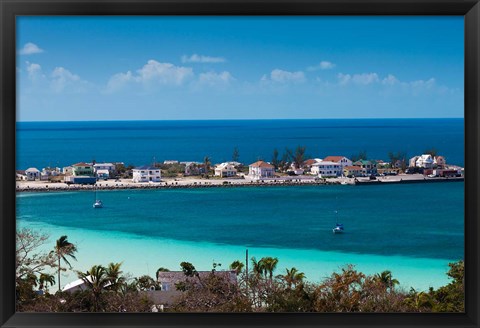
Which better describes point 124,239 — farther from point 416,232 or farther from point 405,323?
point 405,323

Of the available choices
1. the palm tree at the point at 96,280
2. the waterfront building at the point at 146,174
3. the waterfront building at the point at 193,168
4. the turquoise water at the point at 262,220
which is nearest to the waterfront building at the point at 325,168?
the turquoise water at the point at 262,220

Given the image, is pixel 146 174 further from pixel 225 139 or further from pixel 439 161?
pixel 439 161

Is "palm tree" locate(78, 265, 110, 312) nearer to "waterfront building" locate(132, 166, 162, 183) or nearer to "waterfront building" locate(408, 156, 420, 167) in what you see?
"waterfront building" locate(132, 166, 162, 183)

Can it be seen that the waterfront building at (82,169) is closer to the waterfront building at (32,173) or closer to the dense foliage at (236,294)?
the waterfront building at (32,173)

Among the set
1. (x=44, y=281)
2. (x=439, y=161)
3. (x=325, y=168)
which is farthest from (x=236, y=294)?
(x=439, y=161)

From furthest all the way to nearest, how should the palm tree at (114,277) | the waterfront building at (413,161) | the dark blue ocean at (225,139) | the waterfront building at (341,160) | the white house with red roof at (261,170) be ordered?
the dark blue ocean at (225,139) < the waterfront building at (413,161) < the waterfront building at (341,160) < the white house with red roof at (261,170) < the palm tree at (114,277)

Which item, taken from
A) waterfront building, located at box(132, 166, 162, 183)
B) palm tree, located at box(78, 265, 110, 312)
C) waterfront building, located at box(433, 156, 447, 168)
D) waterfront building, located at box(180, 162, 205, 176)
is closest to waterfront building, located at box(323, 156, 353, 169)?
waterfront building, located at box(433, 156, 447, 168)
